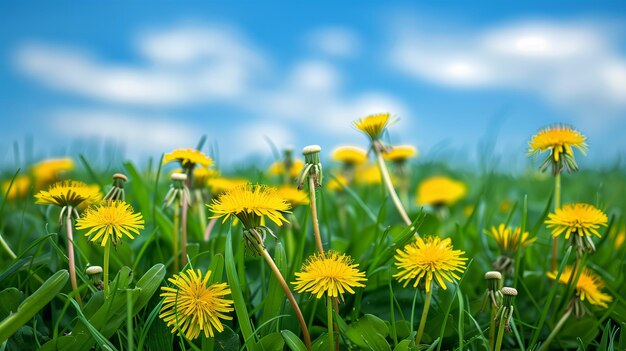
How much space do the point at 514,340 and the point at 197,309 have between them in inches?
43.1

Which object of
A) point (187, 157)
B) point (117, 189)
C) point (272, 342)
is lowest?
point (272, 342)

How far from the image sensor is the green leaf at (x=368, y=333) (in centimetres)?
155

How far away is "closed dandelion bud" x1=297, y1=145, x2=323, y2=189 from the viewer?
1.47 m

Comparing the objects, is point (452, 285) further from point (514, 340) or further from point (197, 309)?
point (197, 309)

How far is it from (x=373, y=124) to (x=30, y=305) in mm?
1074

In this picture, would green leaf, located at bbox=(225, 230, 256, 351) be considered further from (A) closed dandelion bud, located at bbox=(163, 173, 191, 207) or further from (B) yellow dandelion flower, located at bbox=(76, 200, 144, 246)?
(A) closed dandelion bud, located at bbox=(163, 173, 191, 207)

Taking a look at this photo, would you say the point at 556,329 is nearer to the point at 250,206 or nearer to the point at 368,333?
the point at 368,333

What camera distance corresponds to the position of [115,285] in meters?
1.50

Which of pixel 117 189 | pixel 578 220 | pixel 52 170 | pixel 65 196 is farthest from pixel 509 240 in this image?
pixel 52 170

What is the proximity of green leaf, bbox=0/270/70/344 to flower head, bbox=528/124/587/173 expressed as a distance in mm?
1420

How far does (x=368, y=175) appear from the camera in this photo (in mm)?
4152

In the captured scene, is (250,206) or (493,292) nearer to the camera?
(250,206)

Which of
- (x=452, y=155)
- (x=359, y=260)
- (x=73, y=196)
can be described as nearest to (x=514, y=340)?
(x=359, y=260)

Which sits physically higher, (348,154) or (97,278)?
(348,154)
